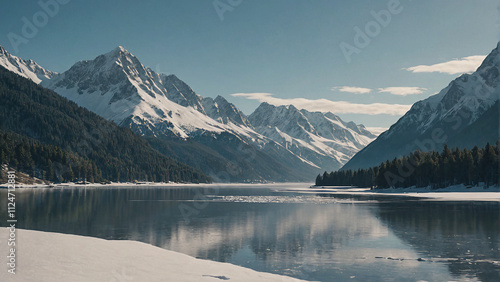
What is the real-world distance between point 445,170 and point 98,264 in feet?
501

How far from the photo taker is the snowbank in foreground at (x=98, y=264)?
17.4 meters

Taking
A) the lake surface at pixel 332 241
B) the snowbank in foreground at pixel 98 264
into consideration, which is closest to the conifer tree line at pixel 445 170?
the lake surface at pixel 332 241

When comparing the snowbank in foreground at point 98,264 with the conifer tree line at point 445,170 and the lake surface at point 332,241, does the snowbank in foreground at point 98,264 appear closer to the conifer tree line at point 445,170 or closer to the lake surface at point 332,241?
the lake surface at point 332,241

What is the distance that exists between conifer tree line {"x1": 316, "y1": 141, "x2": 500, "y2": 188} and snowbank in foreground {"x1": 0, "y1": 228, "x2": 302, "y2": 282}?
13815 cm

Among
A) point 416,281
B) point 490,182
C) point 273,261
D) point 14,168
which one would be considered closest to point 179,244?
point 273,261

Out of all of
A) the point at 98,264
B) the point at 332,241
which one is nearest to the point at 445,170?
the point at 332,241

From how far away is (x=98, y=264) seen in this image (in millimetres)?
19672

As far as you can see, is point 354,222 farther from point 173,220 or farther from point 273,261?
point 273,261

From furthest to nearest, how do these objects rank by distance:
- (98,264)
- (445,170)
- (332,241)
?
(445,170)
(332,241)
(98,264)

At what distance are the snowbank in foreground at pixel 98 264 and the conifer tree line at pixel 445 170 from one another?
138153mm

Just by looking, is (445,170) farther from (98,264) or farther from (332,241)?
(98,264)

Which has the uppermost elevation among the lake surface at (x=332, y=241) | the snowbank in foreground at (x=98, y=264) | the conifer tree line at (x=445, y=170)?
the conifer tree line at (x=445, y=170)

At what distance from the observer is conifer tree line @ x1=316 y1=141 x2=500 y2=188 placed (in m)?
138

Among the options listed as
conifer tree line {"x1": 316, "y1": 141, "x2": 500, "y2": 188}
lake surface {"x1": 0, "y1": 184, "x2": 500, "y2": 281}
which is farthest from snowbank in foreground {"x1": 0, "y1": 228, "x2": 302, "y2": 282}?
conifer tree line {"x1": 316, "y1": 141, "x2": 500, "y2": 188}
